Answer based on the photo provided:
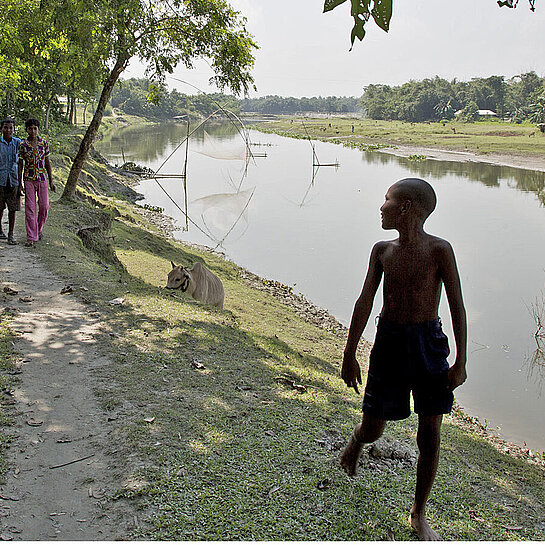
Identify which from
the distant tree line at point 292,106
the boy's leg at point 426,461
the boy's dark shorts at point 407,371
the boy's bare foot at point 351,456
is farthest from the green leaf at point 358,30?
the distant tree line at point 292,106

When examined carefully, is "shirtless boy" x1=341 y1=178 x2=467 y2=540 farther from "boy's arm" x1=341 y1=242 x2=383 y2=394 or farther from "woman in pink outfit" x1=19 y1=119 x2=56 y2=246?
"woman in pink outfit" x1=19 y1=119 x2=56 y2=246

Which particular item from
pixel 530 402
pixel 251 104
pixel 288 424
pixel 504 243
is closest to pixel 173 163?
pixel 504 243

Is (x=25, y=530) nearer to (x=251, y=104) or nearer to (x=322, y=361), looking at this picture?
(x=322, y=361)

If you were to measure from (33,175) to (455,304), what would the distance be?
720 cm

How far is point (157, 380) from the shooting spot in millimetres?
5016

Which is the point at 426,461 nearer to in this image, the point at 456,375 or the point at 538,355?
the point at 456,375

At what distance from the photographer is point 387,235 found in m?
19.3

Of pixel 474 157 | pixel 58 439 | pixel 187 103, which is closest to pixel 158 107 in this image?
pixel 474 157

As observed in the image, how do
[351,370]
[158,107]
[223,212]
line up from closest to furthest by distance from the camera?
[351,370], [223,212], [158,107]

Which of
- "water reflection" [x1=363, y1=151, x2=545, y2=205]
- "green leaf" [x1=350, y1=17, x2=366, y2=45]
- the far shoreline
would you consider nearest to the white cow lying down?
"green leaf" [x1=350, y1=17, x2=366, y2=45]

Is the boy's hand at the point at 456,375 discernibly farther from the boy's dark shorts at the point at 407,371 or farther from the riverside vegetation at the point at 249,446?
the riverside vegetation at the point at 249,446

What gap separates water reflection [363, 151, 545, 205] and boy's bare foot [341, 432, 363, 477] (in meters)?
25.7

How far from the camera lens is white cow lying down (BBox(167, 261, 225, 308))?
8.52 meters

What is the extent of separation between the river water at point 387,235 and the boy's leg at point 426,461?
4.81 metres
